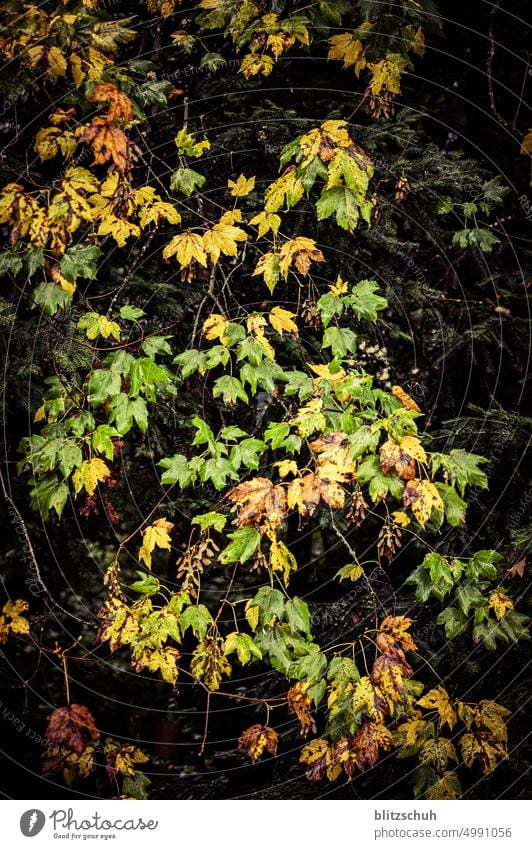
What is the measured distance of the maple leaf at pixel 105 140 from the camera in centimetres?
183

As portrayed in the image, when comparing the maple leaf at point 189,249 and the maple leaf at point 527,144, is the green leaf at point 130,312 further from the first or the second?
the maple leaf at point 527,144

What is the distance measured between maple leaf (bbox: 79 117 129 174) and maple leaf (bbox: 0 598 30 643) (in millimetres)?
1558

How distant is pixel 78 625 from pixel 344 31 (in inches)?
98.2

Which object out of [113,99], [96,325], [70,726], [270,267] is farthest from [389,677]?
[113,99]

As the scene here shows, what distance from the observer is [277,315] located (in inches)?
82.0

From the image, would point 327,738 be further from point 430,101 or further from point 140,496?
point 430,101

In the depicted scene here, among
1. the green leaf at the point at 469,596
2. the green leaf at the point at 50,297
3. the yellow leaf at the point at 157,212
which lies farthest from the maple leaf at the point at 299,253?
the green leaf at the point at 469,596

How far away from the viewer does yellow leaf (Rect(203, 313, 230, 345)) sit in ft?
6.97

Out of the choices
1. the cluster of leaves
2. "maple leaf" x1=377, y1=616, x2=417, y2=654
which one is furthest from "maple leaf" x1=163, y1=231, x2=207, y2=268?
"maple leaf" x1=377, y1=616, x2=417, y2=654

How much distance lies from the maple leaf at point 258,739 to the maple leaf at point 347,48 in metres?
2.42

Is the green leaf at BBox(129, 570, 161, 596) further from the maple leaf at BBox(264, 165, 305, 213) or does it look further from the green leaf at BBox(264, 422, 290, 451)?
the maple leaf at BBox(264, 165, 305, 213)

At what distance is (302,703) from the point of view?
2180mm

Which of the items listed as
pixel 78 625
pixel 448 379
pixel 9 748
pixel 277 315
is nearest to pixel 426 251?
pixel 448 379

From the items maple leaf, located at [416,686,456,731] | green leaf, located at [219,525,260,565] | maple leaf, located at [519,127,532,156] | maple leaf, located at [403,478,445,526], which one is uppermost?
maple leaf, located at [519,127,532,156]
